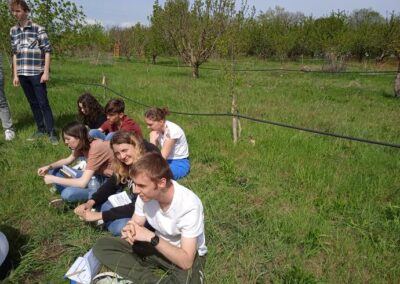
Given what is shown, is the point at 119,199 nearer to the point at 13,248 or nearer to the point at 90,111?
the point at 13,248

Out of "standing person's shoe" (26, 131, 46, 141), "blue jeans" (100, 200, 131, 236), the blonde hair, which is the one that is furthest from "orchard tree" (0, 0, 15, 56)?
"blue jeans" (100, 200, 131, 236)

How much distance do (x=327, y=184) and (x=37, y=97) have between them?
13.7ft

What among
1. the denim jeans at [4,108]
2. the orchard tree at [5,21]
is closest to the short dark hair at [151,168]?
the denim jeans at [4,108]

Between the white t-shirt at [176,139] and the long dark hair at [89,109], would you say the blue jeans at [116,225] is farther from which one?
the long dark hair at [89,109]

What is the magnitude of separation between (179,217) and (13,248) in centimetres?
159

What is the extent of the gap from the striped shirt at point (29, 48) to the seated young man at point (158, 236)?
3580mm

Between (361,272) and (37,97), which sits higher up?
(37,97)

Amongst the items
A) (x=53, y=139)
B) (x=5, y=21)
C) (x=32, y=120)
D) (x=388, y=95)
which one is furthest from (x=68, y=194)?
(x=388, y=95)

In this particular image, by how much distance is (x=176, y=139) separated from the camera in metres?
3.87

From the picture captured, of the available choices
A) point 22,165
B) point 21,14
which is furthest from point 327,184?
point 21,14

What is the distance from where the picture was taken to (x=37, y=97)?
4.89m

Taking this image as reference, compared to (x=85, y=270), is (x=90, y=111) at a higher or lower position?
higher

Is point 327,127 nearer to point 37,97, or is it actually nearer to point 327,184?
point 327,184

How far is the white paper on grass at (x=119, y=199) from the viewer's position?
2813mm
